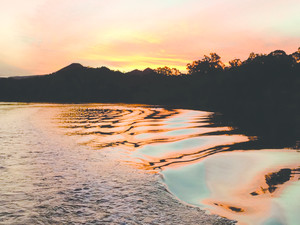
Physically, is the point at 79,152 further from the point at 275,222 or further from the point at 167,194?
the point at 275,222

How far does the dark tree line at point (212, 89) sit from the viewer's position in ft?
74.8

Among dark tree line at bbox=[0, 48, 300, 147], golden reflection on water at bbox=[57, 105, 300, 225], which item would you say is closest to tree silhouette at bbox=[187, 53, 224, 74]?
dark tree line at bbox=[0, 48, 300, 147]

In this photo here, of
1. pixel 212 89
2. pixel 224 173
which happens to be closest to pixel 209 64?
pixel 212 89

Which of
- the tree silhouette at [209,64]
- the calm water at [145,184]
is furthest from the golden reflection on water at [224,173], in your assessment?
the tree silhouette at [209,64]

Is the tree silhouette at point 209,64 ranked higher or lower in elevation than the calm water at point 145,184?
higher

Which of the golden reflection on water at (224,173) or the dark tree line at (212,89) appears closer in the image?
the golden reflection on water at (224,173)

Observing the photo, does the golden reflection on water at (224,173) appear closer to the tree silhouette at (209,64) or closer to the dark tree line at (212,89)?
the dark tree line at (212,89)

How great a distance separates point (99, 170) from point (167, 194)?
6.78ft

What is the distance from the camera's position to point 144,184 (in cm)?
510

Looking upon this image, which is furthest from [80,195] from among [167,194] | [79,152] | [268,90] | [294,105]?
[268,90]

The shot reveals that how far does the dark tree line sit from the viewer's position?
22811 millimetres

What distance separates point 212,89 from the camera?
63969mm

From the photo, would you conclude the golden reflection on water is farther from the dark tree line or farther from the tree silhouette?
the tree silhouette

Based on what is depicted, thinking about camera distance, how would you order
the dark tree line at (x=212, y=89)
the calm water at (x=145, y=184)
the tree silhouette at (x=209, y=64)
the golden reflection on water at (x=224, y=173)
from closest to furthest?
the calm water at (x=145, y=184)
the golden reflection on water at (x=224, y=173)
the dark tree line at (x=212, y=89)
the tree silhouette at (x=209, y=64)
